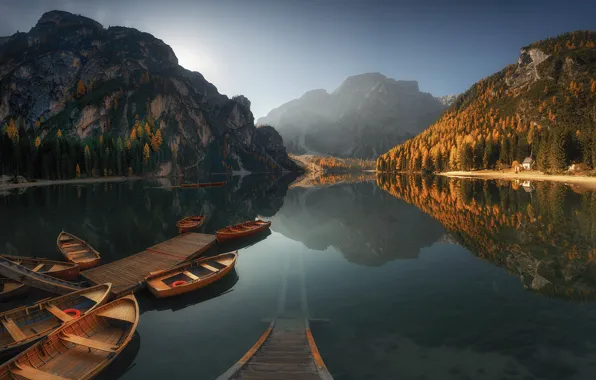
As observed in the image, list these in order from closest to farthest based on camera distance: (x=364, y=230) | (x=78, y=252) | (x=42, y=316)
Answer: (x=42, y=316) → (x=78, y=252) → (x=364, y=230)

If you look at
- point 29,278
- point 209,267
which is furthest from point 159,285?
point 29,278

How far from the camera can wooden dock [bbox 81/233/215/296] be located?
20.4m

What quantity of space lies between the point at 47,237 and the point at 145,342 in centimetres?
3055

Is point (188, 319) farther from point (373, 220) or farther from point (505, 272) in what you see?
point (373, 220)

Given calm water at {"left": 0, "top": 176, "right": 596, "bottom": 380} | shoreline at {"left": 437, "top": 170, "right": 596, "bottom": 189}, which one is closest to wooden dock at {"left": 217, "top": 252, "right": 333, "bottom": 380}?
calm water at {"left": 0, "top": 176, "right": 596, "bottom": 380}

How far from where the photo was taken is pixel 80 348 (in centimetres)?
1218

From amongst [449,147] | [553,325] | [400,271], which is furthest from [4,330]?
[449,147]

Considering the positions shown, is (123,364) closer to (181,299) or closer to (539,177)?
(181,299)

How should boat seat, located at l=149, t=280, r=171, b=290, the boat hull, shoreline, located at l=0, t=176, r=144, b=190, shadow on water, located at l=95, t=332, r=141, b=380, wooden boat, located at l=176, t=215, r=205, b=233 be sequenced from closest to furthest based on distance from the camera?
1. shadow on water, located at l=95, t=332, r=141, b=380
2. boat seat, located at l=149, t=280, r=171, b=290
3. the boat hull
4. wooden boat, located at l=176, t=215, r=205, b=233
5. shoreline, located at l=0, t=176, r=144, b=190

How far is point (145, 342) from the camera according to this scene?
14406mm

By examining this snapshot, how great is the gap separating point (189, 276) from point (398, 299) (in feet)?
47.9

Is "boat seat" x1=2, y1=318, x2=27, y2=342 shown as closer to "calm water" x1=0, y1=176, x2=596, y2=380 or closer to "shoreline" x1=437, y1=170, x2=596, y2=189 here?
"calm water" x1=0, y1=176, x2=596, y2=380

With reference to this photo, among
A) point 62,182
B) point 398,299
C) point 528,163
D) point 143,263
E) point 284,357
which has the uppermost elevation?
point 62,182

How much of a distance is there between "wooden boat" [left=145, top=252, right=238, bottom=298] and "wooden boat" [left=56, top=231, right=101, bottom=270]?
28.0 ft
